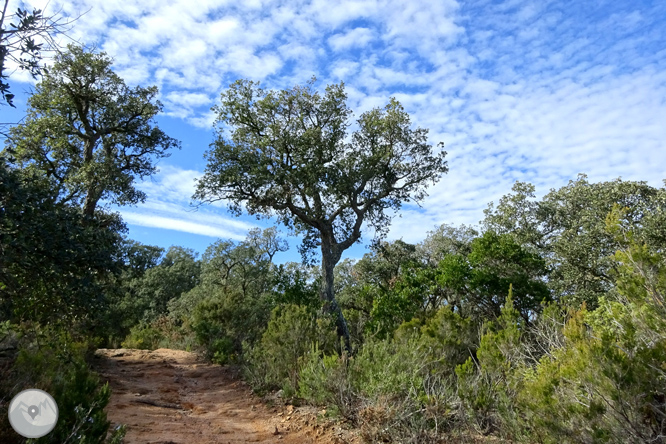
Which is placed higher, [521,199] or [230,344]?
[521,199]

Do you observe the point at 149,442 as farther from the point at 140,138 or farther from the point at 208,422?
the point at 140,138

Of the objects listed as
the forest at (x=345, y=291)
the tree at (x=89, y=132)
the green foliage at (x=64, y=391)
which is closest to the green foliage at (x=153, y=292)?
the forest at (x=345, y=291)

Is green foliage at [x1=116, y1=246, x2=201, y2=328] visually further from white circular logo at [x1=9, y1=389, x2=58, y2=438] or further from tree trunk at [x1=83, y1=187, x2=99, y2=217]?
white circular logo at [x1=9, y1=389, x2=58, y2=438]

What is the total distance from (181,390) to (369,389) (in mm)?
6333

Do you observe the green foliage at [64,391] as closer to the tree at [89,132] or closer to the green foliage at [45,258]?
the green foliage at [45,258]

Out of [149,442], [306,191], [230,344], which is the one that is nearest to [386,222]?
[306,191]

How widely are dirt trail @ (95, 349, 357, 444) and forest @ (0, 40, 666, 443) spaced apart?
493 millimetres

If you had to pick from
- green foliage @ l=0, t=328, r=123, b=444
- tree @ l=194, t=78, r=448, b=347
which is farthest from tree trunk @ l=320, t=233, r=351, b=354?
green foliage @ l=0, t=328, r=123, b=444

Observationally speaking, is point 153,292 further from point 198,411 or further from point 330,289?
point 198,411

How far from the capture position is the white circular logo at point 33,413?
362 centimetres

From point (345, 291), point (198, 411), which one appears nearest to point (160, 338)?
point (345, 291)

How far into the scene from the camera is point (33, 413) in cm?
393

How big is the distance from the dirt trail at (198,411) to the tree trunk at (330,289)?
12.8ft

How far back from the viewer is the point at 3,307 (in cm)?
510
